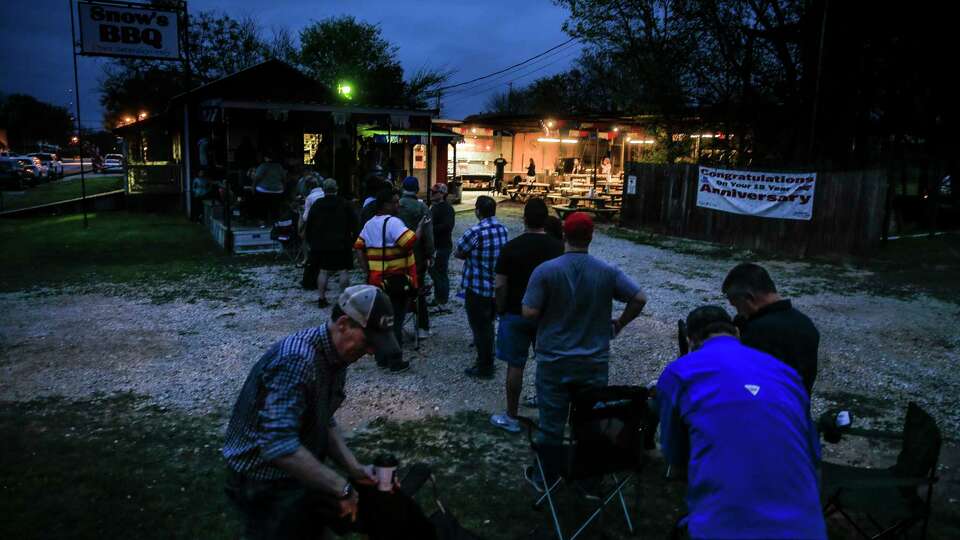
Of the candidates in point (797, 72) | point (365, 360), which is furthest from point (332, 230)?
point (797, 72)

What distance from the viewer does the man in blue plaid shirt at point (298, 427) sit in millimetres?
2201

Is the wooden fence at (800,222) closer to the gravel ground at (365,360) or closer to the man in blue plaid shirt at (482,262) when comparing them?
the gravel ground at (365,360)

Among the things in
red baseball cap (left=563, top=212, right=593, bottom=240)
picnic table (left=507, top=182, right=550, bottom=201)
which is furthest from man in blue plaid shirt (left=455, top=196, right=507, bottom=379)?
picnic table (left=507, top=182, right=550, bottom=201)

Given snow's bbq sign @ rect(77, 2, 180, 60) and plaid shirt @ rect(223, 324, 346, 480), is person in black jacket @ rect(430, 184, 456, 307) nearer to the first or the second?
plaid shirt @ rect(223, 324, 346, 480)

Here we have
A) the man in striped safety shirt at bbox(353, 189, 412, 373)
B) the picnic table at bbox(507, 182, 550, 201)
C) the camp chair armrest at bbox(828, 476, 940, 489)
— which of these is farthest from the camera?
the picnic table at bbox(507, 182, 550, 201)

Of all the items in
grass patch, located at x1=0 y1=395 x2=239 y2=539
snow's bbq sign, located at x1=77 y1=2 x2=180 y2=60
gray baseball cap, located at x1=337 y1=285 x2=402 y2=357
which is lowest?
grass patch, located at x1=0 y1=395 x2=239 y2=539

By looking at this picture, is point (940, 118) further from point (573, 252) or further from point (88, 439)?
point (88, 439)

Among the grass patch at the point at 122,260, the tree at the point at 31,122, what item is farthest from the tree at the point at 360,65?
the tree at the point at 31,122

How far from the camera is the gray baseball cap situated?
233 cm

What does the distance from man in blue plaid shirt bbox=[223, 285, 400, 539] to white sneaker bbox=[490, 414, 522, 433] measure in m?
2.84

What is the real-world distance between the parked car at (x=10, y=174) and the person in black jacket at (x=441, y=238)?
1196 inches

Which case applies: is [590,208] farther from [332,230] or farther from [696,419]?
[696,419]

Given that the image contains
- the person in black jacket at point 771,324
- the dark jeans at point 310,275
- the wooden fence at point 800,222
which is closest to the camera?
the person in black jacket at point 771,324

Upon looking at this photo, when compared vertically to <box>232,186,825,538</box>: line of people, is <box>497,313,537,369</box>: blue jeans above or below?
below
